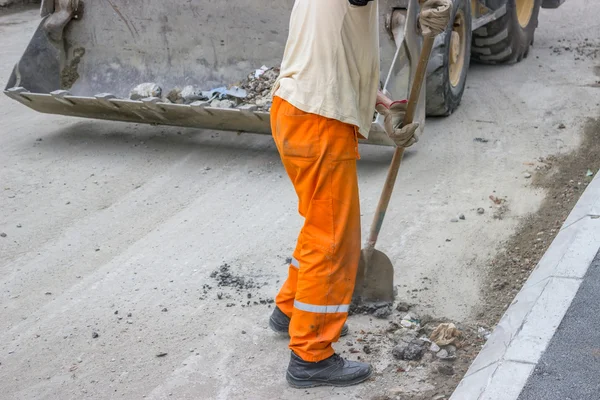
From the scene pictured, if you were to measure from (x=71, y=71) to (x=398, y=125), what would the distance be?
3.81 meters

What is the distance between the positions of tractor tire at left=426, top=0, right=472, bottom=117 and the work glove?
2544 millimetres

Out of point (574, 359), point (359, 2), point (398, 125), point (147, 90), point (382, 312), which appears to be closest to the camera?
point (359, 2)

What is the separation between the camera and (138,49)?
6.77 m

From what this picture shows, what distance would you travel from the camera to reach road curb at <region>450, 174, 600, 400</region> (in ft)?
10.9

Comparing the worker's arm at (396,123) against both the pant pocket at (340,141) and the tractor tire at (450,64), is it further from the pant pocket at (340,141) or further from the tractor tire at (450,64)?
the tractor tire at (450,64)

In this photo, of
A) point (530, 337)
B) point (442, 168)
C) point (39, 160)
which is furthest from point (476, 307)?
point (39, 160)

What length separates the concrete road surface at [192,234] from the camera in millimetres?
3736

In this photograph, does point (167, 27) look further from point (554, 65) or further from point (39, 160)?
point (554, 65)

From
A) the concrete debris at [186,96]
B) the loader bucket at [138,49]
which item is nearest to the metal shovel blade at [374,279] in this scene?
the loader bucket at [138,49]

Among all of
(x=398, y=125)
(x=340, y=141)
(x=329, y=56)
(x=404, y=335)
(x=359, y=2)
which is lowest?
(x=404, y=335)

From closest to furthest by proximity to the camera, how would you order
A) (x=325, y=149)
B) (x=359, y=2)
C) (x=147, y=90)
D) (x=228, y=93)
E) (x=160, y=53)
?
(x=359, y=2), (x=325, y=149), (x=228, y=93), (x=147, y=90), (x=160, y=53)

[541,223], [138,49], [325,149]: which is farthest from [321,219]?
[138,49]

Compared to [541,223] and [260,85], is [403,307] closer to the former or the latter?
[541,223]

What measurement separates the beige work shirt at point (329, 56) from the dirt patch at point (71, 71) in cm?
374
